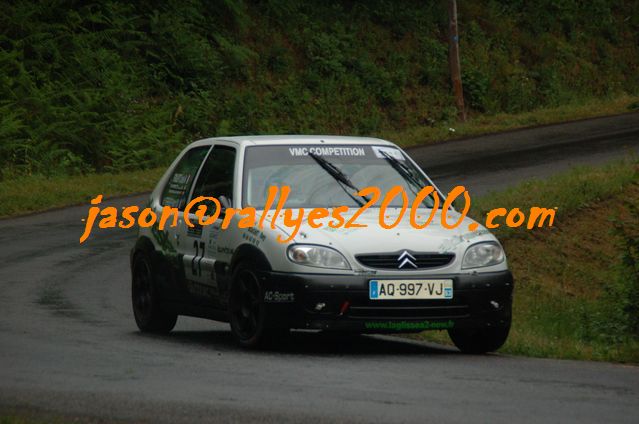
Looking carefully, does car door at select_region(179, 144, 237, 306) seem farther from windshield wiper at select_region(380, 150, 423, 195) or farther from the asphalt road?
windshield wiper at select_region(380, 150, 423, 195)

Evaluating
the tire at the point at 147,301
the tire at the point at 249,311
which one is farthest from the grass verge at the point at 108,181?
the tire at the point at 249,311

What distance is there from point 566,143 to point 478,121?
209 inches

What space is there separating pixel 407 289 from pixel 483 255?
687 millimetres

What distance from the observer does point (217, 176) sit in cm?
A: 1168

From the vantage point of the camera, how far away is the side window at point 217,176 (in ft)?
37.4

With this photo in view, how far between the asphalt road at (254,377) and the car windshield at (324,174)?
3.67ft

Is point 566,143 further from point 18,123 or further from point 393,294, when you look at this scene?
point 393,294

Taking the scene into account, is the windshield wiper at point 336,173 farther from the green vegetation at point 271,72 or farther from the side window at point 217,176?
the green vegetation at point 271,72

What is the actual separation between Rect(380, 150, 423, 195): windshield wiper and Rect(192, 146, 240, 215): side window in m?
1.24

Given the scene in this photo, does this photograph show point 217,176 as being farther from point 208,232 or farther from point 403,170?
point 403,170

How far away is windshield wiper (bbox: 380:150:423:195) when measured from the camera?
1160cm

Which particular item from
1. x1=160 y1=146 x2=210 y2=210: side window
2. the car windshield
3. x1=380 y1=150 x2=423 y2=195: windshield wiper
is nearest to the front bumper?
the car windshield

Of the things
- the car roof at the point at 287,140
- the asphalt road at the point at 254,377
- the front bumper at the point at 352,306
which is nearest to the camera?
the asphalt road at the point at 254,377

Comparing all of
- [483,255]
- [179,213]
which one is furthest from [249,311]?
[179,213]
